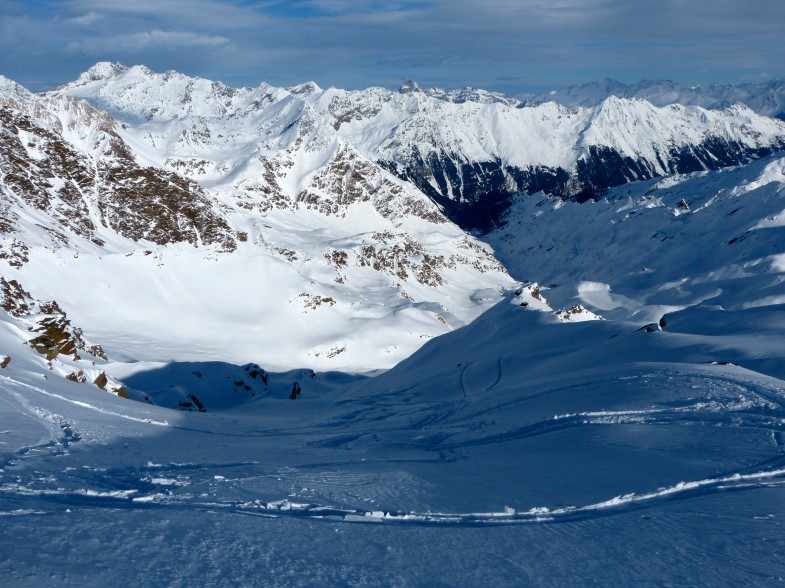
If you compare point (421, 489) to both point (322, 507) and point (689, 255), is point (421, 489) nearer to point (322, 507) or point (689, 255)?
point (322, 507)

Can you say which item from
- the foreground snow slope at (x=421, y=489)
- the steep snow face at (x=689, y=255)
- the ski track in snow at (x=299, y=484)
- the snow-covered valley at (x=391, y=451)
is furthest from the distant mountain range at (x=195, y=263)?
the ski track in snow at (x=299, y=484)

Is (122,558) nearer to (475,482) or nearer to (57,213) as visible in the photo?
(475,482)

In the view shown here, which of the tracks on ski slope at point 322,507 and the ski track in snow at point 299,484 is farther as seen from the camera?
the ski track in snow at point 299,484

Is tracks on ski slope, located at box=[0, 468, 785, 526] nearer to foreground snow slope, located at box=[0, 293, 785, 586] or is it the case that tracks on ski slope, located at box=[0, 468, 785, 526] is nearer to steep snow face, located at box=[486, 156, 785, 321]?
foreground snow slope, located at box=[0, 293, 785, 586]

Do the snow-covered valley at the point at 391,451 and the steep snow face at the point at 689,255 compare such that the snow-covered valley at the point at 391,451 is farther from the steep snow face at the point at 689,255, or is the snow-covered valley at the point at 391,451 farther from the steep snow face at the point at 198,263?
the steep snow face at the point at 689,255

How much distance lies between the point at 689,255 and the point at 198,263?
4523 inches

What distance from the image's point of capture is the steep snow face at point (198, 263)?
66.0 m

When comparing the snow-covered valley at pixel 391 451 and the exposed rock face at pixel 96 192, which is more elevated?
the exposed rock face at pixel 96 192

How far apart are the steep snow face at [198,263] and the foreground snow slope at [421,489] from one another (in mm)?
38725

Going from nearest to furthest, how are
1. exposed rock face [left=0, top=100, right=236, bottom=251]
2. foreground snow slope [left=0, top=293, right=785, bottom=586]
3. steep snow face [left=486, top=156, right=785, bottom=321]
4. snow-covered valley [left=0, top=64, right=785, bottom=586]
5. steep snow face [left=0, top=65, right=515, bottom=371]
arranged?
foreground snow slope [left=0, top=293, right=785, bottom=586] < snow-covered valley [left=0, top=64, right=785, bottom=586] < steep snow face [left=0, top=65, right=515, bottom=371] < exposed rock face [left=0, top=100, right=236, bottom=251] < steep snow face [left=486, top=156, right=785, bottom=321]

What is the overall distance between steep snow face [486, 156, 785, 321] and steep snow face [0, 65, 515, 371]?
21.5 metres

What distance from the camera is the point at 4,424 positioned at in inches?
534

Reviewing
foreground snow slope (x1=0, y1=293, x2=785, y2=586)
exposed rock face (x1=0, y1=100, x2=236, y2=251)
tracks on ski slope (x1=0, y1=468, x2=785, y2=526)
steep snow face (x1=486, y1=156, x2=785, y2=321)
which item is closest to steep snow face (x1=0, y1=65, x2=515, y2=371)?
exposed rock face (x1=0, y1=100, x2=236, y2=251)

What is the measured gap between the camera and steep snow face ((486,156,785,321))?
106625 millimetres
